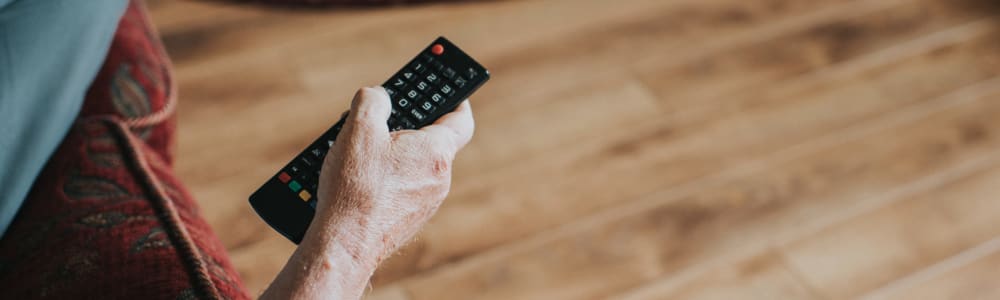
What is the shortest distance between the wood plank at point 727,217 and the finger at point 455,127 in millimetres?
422

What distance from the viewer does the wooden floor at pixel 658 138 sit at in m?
1.08

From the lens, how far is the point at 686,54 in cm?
132

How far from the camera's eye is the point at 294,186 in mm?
646

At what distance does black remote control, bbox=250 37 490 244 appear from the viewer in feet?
2.08

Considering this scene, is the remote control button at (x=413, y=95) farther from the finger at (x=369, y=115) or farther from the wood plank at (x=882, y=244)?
the wood plank at (x=882, y=244)

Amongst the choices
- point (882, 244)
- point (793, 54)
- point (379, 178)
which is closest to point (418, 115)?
point (379, 178)

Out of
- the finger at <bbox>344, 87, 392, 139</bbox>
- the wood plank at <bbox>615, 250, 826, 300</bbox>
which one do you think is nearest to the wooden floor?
the wood plank at <bbox>615, 250, 826, 300</bbox>

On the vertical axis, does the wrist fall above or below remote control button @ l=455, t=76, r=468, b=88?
below

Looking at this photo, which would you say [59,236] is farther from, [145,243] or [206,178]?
[206,178]

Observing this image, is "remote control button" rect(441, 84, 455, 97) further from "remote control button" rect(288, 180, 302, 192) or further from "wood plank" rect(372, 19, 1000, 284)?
"wood plank" rect(372, 19, 1000, 284)

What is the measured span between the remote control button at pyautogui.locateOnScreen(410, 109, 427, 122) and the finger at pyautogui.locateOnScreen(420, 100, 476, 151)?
0.01 meters

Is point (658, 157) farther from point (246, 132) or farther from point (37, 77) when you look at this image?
point (37, 77)

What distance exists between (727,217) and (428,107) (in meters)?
0.58

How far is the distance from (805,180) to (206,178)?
0.80 metres
